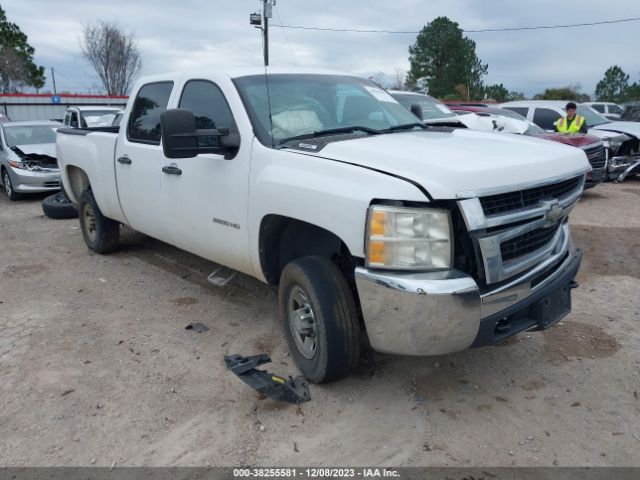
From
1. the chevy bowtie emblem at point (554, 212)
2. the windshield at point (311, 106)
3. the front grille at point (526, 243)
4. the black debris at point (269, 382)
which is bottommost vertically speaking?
the black debris at point (269, 382)

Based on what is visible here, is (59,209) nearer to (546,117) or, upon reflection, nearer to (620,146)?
(620,146)

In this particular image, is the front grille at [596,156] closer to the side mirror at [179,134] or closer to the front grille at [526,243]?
the front grille at [526,243]

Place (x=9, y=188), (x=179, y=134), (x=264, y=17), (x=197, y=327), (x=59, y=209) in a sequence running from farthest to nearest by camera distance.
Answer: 1. (x=264, y=17)
2. (x=9, y=188)
3. (x=59, y=209)
4. (x=197, y=327)
5. (x=179, y=134)

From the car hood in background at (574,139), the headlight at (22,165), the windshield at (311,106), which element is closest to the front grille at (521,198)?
the windshield at (311,106)

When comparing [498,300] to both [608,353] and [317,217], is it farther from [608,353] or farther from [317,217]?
[608,353]

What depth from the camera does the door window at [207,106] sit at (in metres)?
4.03

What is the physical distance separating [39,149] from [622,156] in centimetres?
1190

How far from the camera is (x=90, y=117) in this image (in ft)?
48.0

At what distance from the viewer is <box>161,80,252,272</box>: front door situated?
151 inches

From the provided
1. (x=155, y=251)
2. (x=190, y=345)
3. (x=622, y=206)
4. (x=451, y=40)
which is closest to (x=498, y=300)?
(x=190, y=345)

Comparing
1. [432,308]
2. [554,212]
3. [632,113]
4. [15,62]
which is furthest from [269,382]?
[15,62]

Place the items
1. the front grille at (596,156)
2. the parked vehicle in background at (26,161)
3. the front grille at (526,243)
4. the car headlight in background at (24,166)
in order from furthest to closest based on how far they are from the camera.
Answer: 1. the car headlight in background at (24,166)
2. the parked vehicle in background at (26,161)
3. the front grille at (596,156)
4. the front grille at (526,243)

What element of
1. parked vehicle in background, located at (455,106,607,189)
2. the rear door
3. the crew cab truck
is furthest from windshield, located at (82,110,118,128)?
parked vehicle in background, located at (455,106,607,189)

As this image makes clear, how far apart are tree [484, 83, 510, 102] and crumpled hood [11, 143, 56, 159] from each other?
139ft
